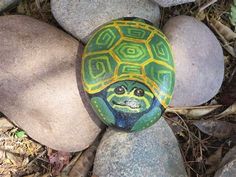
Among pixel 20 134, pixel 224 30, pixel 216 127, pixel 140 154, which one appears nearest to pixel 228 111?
pixel 216 127

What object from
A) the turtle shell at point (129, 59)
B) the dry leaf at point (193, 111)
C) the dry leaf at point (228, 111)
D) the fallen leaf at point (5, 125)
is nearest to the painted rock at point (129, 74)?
the turtle shell at point (129, 59)

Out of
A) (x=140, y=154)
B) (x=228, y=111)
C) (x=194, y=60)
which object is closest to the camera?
(x=140, y=154)

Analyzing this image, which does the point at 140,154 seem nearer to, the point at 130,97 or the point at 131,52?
the point at 130,97

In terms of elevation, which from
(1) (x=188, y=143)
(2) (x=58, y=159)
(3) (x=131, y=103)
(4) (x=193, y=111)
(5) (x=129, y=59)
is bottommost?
(2) (x=58, y=159)

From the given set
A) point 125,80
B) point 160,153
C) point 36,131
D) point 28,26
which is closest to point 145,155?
point 160,153

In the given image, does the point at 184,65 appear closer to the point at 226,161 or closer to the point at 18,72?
the point at 226,161

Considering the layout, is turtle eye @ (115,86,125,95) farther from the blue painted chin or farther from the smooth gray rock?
the smooth gray rock
